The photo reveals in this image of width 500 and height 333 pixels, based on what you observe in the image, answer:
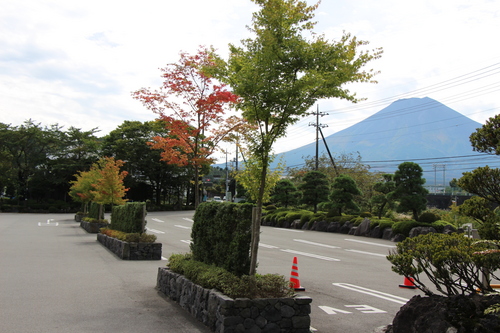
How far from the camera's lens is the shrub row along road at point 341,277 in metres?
7.25

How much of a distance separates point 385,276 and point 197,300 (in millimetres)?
7081

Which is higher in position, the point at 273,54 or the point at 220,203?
the point at 273,54

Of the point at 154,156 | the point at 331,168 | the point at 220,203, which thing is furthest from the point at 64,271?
the point at 154,156

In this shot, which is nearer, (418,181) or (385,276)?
→ (385,276)

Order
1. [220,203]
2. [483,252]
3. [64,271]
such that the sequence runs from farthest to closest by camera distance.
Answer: [64,271]
[220,203]
[483,252]

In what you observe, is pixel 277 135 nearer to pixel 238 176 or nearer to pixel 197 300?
pixel 238 176

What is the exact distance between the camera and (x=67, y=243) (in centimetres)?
1948

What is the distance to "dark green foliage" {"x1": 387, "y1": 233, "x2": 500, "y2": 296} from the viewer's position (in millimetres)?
4617

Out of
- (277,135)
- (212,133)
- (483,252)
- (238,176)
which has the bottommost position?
(483,252)

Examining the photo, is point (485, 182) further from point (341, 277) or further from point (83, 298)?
point (83, 298)

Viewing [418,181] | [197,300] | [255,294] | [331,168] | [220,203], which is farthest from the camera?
[331,168]

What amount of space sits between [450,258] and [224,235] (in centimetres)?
382

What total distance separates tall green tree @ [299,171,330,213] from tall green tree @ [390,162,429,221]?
9.92m

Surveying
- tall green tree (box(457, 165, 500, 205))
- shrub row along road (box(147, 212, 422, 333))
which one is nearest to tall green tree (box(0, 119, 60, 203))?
shrub row along road (box(147, 212, 422, 333))
